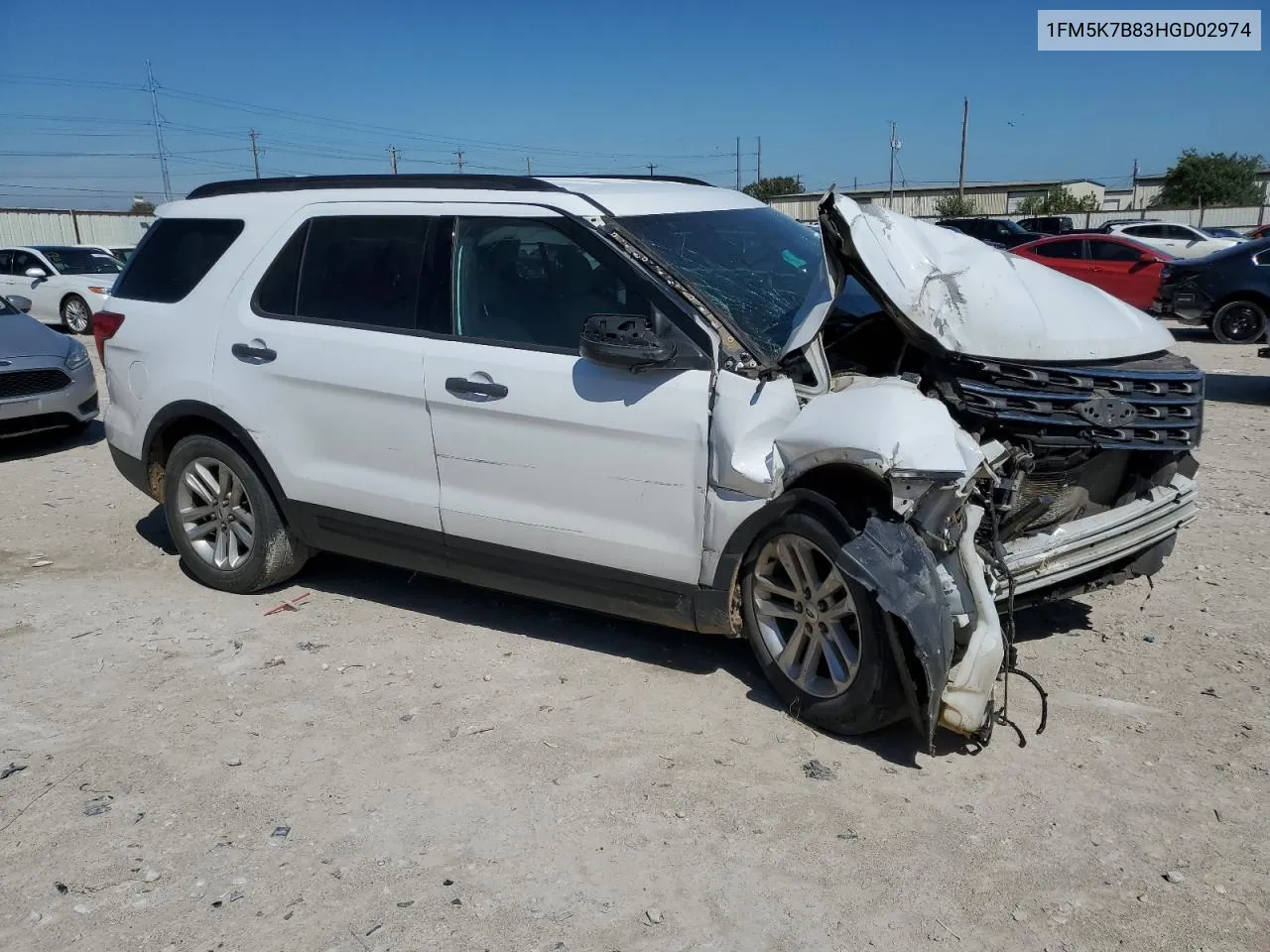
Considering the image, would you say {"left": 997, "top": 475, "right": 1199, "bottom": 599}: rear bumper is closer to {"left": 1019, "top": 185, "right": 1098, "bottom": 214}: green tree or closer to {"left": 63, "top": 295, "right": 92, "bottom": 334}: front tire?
{"left": 63, "top": 295, "right": 92, "bottom": 334}: front tire

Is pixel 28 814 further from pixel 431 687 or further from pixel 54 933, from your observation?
pixel 431 687

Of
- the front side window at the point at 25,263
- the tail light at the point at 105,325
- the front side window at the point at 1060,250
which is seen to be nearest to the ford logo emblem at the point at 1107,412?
the tail light at the point at 105,325

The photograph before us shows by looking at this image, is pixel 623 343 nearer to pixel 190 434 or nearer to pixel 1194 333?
pixel 190 434

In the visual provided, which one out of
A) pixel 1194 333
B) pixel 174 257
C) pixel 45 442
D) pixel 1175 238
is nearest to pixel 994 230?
pixel 1175 238

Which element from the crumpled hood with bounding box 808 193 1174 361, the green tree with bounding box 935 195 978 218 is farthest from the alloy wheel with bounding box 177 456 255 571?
the green tree with bounding box 935 195 978 218

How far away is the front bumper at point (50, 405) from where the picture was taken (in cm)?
880

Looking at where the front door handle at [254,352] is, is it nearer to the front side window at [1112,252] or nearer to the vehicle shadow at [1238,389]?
the vehicle shadow at [1238,389]

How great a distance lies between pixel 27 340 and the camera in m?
9.30

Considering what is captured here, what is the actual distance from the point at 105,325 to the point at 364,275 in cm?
190

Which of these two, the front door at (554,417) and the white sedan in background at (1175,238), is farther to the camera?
the white sedan in background at (1175,238)

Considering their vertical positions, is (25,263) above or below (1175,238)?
above

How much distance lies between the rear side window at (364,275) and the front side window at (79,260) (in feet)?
52.4

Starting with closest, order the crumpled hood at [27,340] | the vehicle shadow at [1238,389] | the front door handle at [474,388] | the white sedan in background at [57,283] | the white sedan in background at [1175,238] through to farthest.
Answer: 1. the front door handle at [474,388]
2. the crumpled hood at [27,340]
3. the vehicle shadow at [1238,389]
4. the white sedan in background at [57,283]
5. the white sedan in background at [1175,238]

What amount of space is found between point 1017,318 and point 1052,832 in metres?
1.83
